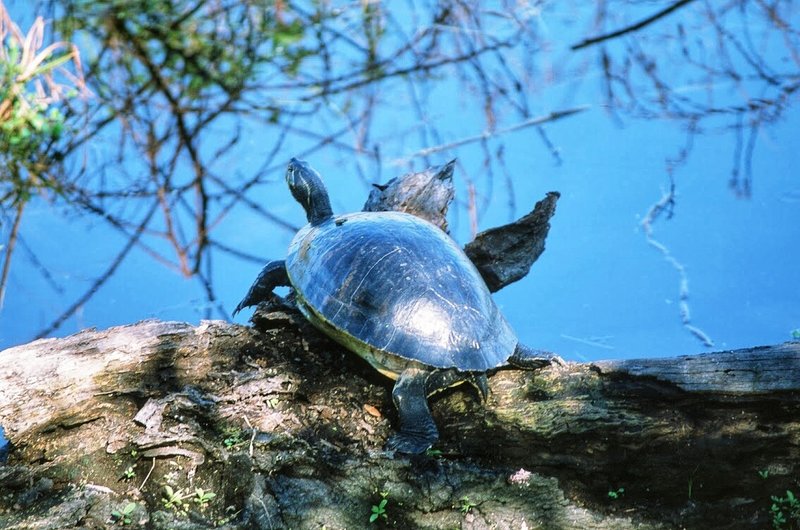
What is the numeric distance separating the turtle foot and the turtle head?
55.4 inches

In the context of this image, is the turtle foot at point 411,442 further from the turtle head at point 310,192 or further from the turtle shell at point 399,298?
the turtle head at point 310,192

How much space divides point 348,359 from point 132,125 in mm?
3646

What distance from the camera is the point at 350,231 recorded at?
3.32m

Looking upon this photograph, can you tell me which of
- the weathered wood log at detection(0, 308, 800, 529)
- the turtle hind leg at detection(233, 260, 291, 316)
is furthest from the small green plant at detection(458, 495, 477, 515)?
the turtle hind leg at detection(233, 260, 291, 316)

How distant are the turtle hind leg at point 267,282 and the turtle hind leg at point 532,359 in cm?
119

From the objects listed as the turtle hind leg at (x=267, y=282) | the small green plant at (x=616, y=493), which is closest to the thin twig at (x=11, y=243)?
the turtle hind leg at (x=267, y=282)

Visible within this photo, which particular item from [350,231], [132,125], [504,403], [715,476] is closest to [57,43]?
[132,125]

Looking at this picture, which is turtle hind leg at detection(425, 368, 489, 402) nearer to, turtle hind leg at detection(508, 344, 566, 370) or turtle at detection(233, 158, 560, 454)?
turtle at detection(233, 158, 560, 454)

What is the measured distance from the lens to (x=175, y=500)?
2.47 metres

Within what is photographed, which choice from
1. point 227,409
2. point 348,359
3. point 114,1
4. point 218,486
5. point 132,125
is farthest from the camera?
point 114,1

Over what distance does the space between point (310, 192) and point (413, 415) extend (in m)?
Result: 1.57

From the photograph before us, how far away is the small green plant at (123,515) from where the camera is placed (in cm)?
236

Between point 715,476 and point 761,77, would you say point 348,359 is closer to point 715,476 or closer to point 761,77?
point 715,476

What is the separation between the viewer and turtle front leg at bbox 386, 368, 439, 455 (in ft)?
8.79
